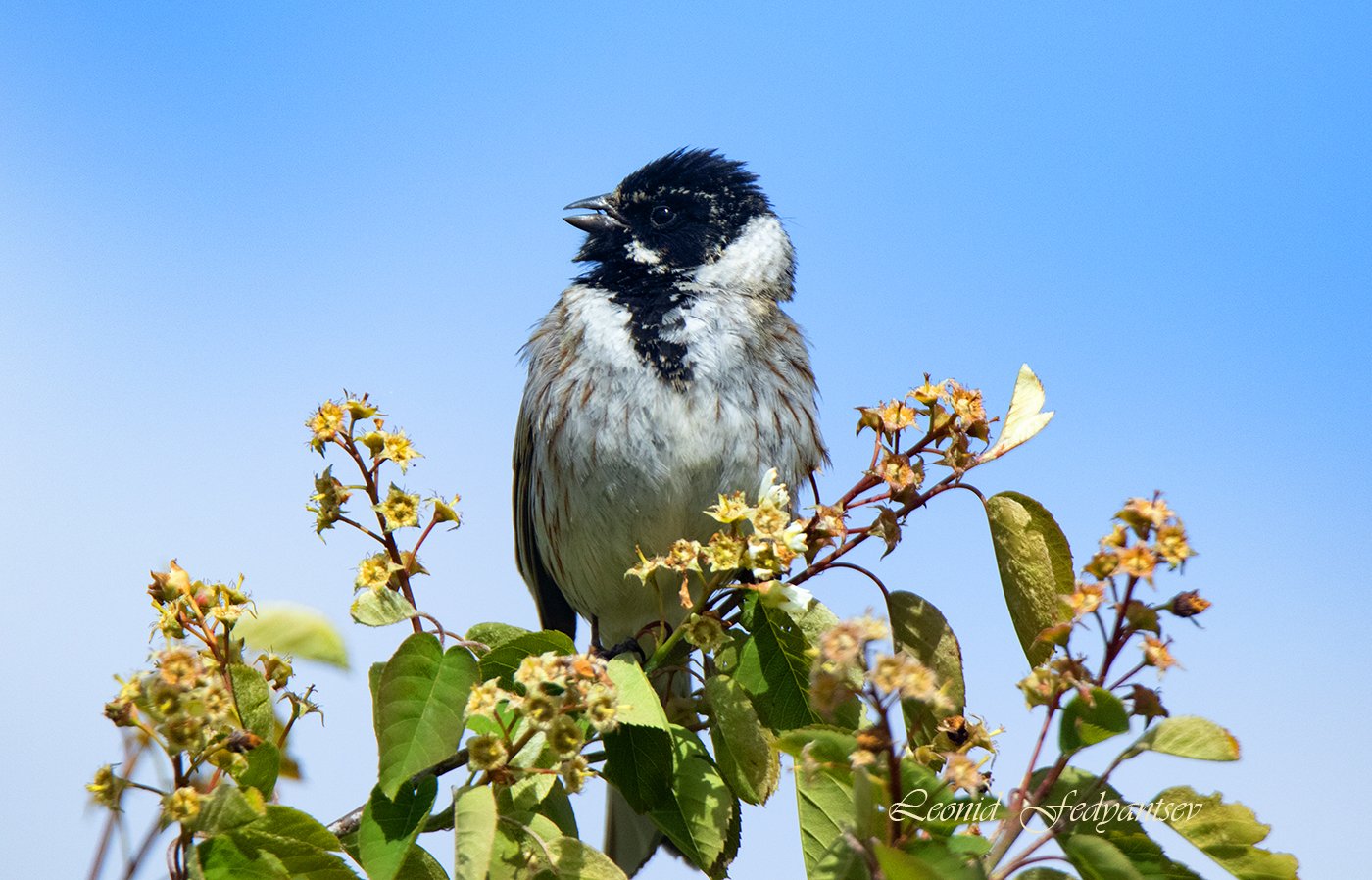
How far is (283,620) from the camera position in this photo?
288 cm

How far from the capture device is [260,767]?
217 cm

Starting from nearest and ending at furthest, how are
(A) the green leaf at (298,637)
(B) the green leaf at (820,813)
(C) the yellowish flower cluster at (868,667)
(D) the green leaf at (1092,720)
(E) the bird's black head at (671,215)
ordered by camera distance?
(C) the yellowish flower cluster at (868,667), (D) the green leaf at (1092,720), (B) the green leaf at (820,813), (A) the green leaf at (298,637), (E) the bird's black head at (671,215)

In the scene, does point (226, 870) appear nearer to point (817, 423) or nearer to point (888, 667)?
point (888, 667)

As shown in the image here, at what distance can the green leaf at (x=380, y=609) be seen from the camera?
2.41 meters

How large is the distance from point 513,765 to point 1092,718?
95cm

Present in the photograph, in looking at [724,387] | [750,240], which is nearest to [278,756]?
[724,387]

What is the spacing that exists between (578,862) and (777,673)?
0.59 meters

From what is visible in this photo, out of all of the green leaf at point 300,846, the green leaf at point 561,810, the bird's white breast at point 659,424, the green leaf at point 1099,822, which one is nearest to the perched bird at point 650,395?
the bird's white breast at point 659,424

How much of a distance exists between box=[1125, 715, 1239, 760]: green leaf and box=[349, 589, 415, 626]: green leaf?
128 centimetres

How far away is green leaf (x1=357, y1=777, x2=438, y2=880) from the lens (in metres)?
2.17

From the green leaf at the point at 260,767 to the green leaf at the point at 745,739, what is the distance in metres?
0.83

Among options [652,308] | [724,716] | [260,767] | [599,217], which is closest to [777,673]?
[724,716]

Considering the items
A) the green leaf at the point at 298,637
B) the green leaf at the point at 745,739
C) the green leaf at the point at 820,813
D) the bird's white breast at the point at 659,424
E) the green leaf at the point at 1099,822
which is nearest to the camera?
the green leaf at the point at 1099,822

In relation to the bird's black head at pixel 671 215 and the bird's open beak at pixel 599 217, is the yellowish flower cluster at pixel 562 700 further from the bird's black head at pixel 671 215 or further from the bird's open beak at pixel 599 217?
the bird's open beak at pixel 599 217
